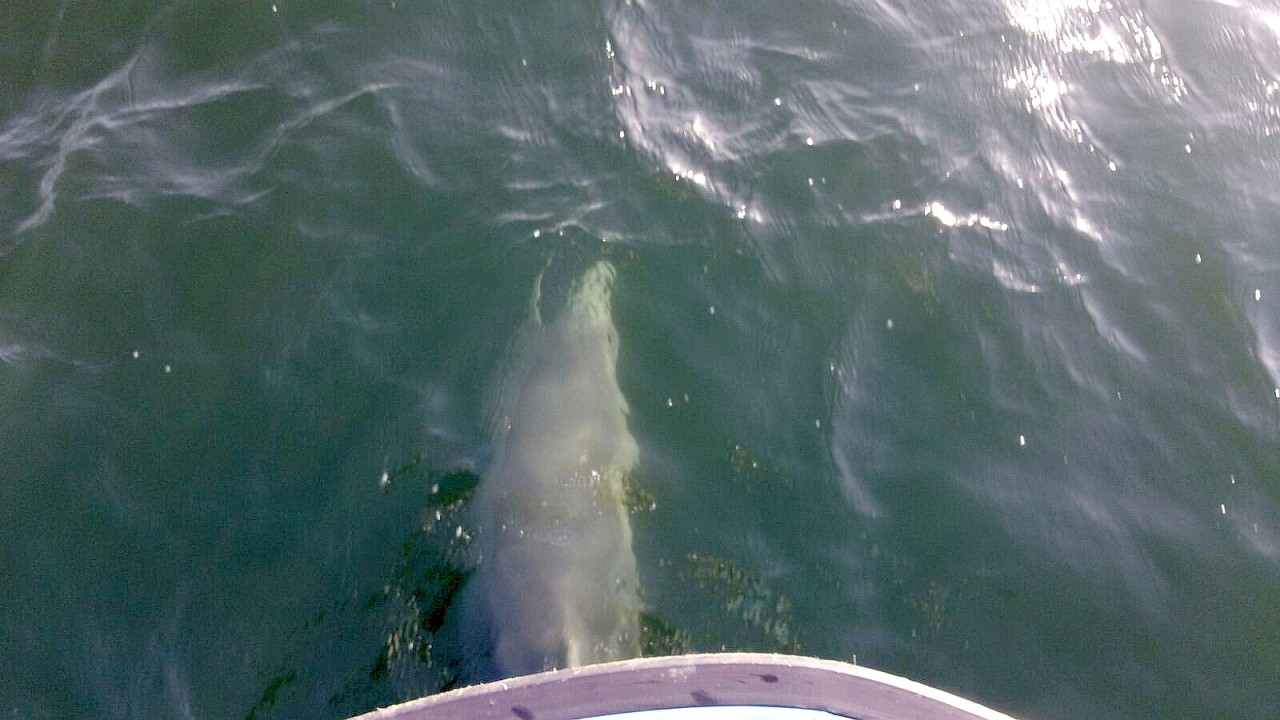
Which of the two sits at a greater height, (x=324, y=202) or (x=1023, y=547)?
(x=324, y=202)

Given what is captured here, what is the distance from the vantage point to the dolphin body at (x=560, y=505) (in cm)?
461

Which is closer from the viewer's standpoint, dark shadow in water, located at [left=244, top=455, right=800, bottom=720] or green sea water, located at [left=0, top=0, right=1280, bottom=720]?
dark shadow in water, located at [left=244, top=455, right=800, bottom=720]

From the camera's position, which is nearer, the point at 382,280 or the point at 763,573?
the point at 763,573

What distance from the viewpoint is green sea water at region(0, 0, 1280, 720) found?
15.9 feet

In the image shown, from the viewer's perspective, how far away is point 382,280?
5809mm

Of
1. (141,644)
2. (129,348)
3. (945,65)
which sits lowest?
(141,644)

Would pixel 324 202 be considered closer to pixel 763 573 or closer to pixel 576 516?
pixel 576 516

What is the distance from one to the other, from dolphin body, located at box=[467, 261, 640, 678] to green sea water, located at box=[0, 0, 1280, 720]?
114mm

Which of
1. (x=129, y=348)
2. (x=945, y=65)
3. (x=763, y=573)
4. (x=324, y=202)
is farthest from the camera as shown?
(x=945, y=65)

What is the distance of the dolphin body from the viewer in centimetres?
461

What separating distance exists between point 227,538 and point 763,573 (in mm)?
2569

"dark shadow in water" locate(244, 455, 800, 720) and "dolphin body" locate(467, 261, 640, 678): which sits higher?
"dolphin body" locate(467, 261, 640, 678)

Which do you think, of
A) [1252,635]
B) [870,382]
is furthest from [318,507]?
[1252,635]

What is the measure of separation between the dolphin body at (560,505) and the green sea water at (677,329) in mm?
114
